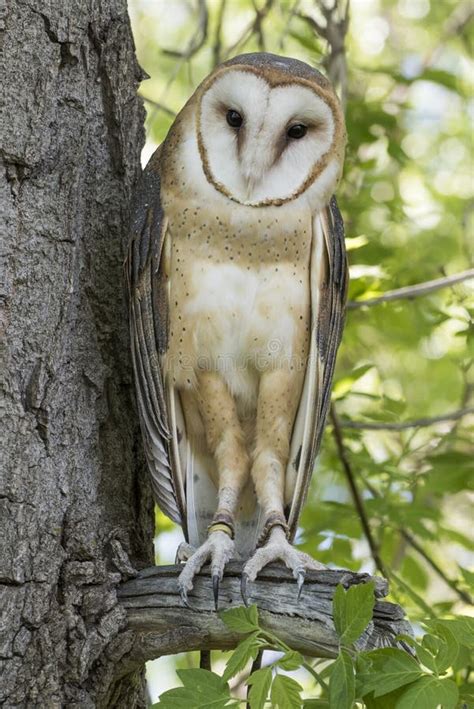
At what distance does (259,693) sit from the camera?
1.65 metres

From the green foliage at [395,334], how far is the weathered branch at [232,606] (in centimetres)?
8

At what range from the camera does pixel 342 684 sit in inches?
65.6

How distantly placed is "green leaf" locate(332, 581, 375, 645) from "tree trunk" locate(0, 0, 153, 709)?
0.51 metres

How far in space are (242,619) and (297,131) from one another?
116 centimetres

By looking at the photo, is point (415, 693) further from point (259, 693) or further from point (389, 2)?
point (389, 2)

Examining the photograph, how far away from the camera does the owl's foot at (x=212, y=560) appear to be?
6.64 feet

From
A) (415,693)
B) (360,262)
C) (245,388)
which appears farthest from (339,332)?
(415,693)

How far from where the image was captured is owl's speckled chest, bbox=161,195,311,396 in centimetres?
234

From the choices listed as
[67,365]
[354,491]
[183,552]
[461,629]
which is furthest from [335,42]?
[461,629]

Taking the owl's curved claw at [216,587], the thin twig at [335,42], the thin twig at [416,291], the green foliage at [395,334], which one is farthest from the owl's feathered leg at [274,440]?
the thin twig at [335,42]

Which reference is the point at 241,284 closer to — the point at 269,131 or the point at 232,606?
the point at 269,131

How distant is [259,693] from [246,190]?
3.81 feet

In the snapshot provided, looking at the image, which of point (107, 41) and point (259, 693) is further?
point (107, 41)

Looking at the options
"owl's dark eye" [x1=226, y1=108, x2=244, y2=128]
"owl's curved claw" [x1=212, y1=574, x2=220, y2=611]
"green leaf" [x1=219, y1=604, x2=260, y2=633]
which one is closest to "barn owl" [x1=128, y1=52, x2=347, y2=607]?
"owl's dark eye" [x1=226, y1=108, x2=244, y2=128]
